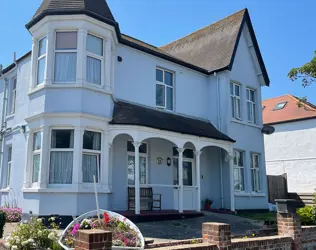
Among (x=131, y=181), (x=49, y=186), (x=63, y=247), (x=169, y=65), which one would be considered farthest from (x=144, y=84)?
(x=63, y=247)

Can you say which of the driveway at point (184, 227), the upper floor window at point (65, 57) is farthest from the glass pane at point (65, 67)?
the driveway at point (184, 227)

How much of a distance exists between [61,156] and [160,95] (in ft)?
19.5

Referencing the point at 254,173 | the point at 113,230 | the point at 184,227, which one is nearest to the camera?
Answer: the point at 113,230

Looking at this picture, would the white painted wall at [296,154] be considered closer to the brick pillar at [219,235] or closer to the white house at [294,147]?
the white house at [294,147]

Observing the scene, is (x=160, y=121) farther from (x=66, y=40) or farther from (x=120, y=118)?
(x=66, y=40)

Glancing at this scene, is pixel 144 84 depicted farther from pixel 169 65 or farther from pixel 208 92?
pixel 208 92

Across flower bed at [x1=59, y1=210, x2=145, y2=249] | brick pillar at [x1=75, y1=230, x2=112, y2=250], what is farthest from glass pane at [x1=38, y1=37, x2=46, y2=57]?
brick pillar at [x1=75, y1=230, x2=112, y2=250]

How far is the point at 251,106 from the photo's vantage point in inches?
818

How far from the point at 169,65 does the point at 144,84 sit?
6.67ft

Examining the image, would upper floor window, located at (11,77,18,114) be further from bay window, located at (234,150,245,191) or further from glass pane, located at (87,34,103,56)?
bay window, located at (234,150,245,191)

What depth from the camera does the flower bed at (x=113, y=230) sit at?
638 cm

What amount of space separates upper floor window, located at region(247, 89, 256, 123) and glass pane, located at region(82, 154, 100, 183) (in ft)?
34.9

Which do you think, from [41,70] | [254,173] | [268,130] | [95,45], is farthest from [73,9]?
[254,173]

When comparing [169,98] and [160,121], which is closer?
[160,121]
